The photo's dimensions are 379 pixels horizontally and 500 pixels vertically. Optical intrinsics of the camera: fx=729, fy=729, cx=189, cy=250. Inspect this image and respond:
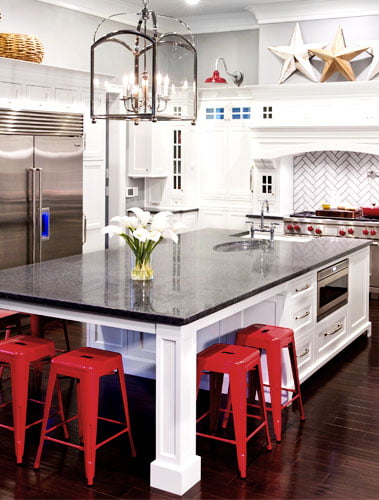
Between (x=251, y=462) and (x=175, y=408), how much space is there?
0.66 meters

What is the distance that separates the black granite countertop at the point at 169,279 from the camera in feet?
12.2

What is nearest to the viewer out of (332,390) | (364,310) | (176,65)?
(176,65)

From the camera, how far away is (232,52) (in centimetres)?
923

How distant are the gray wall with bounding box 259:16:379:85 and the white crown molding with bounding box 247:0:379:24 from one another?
6 centimetres

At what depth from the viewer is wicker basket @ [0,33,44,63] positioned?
6.33m

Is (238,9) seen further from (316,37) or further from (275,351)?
(275,351)

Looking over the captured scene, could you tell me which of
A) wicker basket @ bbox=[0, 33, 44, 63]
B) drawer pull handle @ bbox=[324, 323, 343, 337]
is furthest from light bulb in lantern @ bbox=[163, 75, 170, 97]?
wicker basket @ bbox=[0, 33, 44, 63]

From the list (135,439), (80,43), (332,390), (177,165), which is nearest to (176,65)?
(135,439)

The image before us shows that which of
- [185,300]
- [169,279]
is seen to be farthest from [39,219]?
[185,300]

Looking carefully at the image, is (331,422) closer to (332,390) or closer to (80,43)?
(332,390)

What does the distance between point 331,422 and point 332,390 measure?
0.62 meters

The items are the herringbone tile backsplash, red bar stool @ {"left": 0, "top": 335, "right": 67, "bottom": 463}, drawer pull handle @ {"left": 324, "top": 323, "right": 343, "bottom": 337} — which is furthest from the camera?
the herringbone tile backsplash

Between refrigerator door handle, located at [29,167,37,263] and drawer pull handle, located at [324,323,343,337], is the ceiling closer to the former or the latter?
refrigerator door handle, located at [29,167,37,263]

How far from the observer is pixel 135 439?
4.19 m
